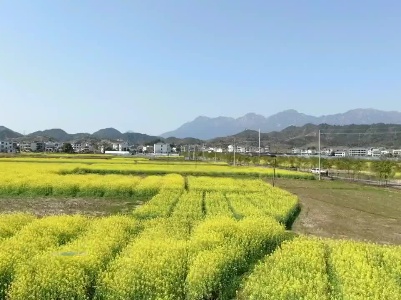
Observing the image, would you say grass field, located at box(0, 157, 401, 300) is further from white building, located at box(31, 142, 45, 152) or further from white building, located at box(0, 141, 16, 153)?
white building, located at box(31, 142, 45, 152)

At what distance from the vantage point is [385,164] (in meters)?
53.4

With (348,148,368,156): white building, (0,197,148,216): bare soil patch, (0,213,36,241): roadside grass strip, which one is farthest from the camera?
(348,148,368,156): white building

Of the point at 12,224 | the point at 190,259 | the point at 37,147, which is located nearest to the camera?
the point at 190,259

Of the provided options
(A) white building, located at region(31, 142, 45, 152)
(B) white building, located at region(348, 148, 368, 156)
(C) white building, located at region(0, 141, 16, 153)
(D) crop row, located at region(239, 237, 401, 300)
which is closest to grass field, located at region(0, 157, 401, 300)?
(D) crop row, located at region(239, 237, 401, 300)

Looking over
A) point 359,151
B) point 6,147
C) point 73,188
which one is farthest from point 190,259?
point 359,151

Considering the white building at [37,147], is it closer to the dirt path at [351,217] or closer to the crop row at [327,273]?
the dirt path at [351,217]

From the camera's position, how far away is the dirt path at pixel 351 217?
1912 centimetres

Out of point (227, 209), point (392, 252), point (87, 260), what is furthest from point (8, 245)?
point (227, 209)

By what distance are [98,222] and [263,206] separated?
1079 cm

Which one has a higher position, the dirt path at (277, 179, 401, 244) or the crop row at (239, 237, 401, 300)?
the crop row at (239, 237, 401, 300)

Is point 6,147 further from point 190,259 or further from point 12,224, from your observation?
point 190,259

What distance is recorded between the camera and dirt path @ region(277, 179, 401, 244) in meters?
19.1

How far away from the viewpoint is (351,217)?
24.1 meters

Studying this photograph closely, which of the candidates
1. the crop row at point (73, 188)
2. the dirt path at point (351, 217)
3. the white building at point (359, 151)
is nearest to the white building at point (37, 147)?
the white building at point (359, 151)
